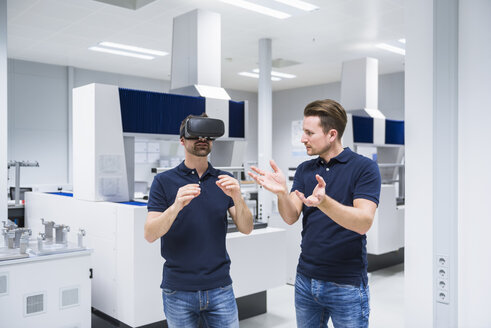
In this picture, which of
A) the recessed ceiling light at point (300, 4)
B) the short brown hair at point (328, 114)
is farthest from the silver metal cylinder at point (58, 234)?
the recessed ceiling light at point (300, 4)

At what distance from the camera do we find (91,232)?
11.4 feet

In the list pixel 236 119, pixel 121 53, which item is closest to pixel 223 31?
pixel 121 53

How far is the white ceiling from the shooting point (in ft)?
20.1

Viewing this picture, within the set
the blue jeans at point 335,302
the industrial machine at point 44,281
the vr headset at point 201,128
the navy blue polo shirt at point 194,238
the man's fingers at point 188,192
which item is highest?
the vr headset at point 201,128

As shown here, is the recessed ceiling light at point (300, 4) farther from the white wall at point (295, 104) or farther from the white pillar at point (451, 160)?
the white wall at point (295, 104)

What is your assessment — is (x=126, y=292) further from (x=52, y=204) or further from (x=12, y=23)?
(x=12, y=23)

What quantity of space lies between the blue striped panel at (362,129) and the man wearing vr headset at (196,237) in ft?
13.1

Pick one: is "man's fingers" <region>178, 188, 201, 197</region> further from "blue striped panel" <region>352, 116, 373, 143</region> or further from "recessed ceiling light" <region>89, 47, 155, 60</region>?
"recessed ceiling light" <region>89, 47, 155, 60</region>

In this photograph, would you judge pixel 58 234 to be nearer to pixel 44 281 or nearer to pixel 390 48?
pixel 44 281

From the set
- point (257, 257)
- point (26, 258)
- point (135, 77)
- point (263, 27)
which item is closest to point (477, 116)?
point (257, 257)

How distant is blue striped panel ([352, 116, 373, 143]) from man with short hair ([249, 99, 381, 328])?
391 centimetres

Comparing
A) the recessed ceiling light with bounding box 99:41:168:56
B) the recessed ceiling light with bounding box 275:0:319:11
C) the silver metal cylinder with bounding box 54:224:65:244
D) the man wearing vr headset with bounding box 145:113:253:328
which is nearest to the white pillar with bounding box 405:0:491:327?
the man wearing vr headset with bounding box 145:113:253:328

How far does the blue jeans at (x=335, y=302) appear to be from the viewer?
163 centimetres

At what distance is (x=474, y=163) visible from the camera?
5.82 feet
